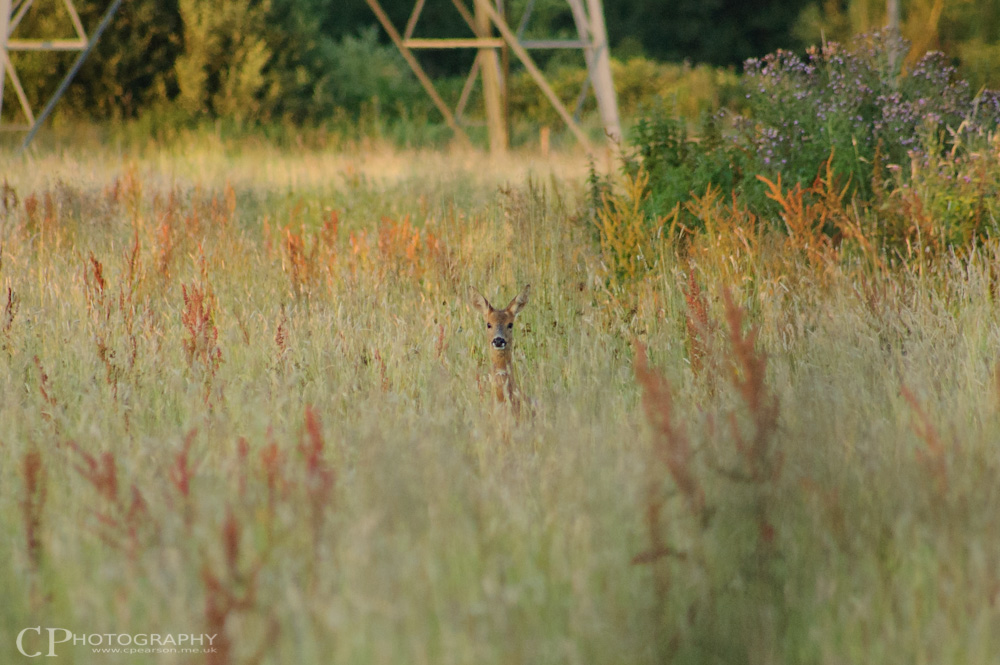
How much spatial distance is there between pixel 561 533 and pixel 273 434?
1253 mm

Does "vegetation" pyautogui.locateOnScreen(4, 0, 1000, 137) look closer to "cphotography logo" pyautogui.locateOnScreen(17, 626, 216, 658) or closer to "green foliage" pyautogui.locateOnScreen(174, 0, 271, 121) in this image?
"green foliage" pyautogui.locateOnScreen(174, 0, 271, 121)

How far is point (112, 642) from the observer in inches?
97.7

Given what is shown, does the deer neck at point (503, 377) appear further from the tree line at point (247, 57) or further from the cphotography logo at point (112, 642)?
the tree line at point (247, 57)

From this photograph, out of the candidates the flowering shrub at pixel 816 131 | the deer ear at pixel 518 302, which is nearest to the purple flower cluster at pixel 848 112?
the flowering shrub at pixel 816 131

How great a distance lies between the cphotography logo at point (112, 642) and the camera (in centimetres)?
240

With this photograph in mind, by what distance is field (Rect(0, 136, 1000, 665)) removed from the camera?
250 centimetres

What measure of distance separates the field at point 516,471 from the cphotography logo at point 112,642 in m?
0.01

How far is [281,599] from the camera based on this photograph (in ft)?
8.49

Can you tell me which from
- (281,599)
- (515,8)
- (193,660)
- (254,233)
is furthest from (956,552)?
(515,8)

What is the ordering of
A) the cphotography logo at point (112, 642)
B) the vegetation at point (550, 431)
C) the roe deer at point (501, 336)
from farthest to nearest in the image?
the roe deer at point (501, 336), the vegetation at point (550, 431), the cphotography logo at point (112, 642)

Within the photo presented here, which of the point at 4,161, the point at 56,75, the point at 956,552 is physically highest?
the point at 56,75

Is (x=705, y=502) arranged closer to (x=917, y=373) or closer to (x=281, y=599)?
(x=281, y=599)

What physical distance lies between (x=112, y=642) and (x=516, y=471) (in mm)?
1282

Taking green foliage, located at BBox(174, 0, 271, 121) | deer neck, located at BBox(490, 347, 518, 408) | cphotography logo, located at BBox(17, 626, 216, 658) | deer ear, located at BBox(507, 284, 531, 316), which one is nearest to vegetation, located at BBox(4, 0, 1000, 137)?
green foliage, located at BBox(174, 0, 271, 121)
